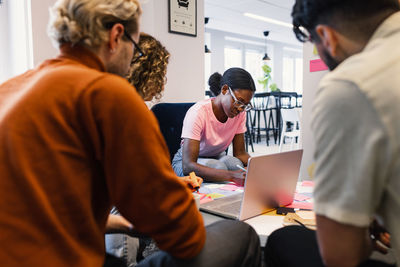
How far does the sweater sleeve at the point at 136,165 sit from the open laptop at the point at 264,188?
1.29 ft

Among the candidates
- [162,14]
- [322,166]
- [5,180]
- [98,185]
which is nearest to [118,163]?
[98,185]

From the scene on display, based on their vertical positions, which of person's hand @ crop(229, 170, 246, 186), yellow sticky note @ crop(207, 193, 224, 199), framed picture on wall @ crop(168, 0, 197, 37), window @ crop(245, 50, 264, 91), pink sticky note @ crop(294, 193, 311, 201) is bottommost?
pink sticky note @ crop(294, 193, 311, 201)

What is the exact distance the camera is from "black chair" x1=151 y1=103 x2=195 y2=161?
2.13 m

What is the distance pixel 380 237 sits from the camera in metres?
0.83

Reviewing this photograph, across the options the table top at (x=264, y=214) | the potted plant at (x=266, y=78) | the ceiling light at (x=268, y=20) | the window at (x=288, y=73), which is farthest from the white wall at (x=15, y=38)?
the window at (x=288, y=73)

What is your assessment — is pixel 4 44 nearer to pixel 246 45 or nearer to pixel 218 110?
pixel 218 110

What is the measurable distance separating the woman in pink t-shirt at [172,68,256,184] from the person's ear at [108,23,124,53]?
3.35 feet

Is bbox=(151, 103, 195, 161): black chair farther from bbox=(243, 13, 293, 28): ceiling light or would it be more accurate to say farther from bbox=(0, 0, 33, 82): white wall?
bbox=(243, 13, 293, 28): ceiling light

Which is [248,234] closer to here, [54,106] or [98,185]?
[98,185]

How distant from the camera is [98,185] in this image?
2.28 ft

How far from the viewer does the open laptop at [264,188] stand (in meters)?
1.06

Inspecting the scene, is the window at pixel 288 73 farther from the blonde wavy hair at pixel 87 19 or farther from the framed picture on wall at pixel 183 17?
the blonde wavy hair at pixel 87 19

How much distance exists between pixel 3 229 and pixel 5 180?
0.09m

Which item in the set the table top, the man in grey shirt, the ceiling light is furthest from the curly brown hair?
the ceiling light
